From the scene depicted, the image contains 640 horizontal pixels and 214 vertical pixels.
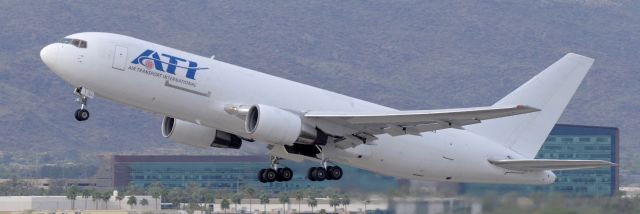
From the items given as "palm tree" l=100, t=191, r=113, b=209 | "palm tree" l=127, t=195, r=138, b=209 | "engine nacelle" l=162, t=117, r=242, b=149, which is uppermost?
"palm tree" l=100, t=191, r=113, b=209

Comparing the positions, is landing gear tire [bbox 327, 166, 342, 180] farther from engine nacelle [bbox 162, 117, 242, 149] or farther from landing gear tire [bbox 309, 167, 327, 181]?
engine nacelle [bbox 162, 117, 242, 149]

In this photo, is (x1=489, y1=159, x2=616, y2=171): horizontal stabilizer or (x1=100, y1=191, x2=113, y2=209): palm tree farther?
(x1=100, y1=191, x2=113, y2=209): palm tree

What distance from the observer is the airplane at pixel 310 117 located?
50906 millimetres

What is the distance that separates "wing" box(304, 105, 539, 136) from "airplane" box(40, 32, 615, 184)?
0.04 meters

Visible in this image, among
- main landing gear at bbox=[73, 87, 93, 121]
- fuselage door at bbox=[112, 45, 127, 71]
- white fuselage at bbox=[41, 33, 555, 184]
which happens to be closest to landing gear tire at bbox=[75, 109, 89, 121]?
main landing gear at bbox=[73, 87, 93, 121]

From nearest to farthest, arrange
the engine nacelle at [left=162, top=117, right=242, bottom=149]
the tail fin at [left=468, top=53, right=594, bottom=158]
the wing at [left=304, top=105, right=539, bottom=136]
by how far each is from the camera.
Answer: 1. the wing at [left=304, top=105, right=539, bottom=136]
2. the engine nacelle at [left=162, top=117, right=242, bottom=149]
3. the tail fin at [left=468, top=53, right=594, bottom=158]

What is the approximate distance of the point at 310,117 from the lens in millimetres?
52625

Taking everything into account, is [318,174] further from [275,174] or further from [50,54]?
[50,54]

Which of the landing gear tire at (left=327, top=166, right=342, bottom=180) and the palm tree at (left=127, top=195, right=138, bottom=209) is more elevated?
the palm tree at (left=127, top=195, right=138, bottom=209)

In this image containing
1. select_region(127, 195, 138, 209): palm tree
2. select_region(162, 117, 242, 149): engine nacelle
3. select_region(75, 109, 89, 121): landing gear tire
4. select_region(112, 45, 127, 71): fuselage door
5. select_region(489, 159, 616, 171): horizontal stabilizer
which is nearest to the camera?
select_region(112, 45, 127, 71): fuselage door

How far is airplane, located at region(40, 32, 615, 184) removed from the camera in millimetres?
50906

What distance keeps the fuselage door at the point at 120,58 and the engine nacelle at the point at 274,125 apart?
4064 mm

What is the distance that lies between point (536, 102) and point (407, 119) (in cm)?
845

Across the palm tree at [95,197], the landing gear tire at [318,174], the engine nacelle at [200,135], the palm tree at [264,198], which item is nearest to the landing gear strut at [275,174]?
the engine nacelle at [200,135]
